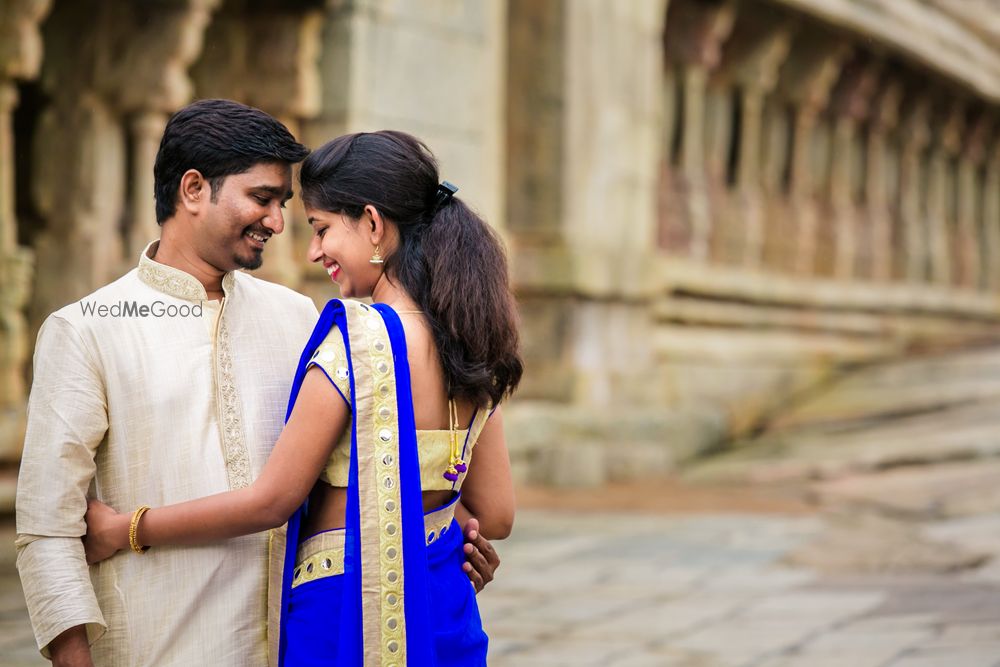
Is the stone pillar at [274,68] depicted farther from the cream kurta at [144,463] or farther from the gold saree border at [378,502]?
the gold saree border at [378,502]

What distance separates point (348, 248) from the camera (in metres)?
2.53

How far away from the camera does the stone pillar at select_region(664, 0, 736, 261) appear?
12992mm

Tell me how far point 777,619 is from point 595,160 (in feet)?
18.7

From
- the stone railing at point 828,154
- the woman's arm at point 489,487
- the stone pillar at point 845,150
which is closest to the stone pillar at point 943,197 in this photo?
the stone railing at point 828,154

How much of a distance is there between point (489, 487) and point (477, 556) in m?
0.13

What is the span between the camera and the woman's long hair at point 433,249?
2.49m

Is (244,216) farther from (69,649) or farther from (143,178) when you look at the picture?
(143,178)

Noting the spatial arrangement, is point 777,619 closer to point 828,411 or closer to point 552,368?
point 552,368

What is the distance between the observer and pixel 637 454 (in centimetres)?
1044

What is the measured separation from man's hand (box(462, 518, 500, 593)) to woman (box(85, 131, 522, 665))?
1.3 inches

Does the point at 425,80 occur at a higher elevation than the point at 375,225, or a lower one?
higher

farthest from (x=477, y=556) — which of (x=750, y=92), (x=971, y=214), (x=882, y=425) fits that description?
(x=971, y=214)

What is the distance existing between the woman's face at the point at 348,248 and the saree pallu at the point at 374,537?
10cm

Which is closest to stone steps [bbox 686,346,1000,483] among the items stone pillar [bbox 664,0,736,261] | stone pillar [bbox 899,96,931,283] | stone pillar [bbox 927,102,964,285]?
stone pillar [bbox 664,0,736,261]
